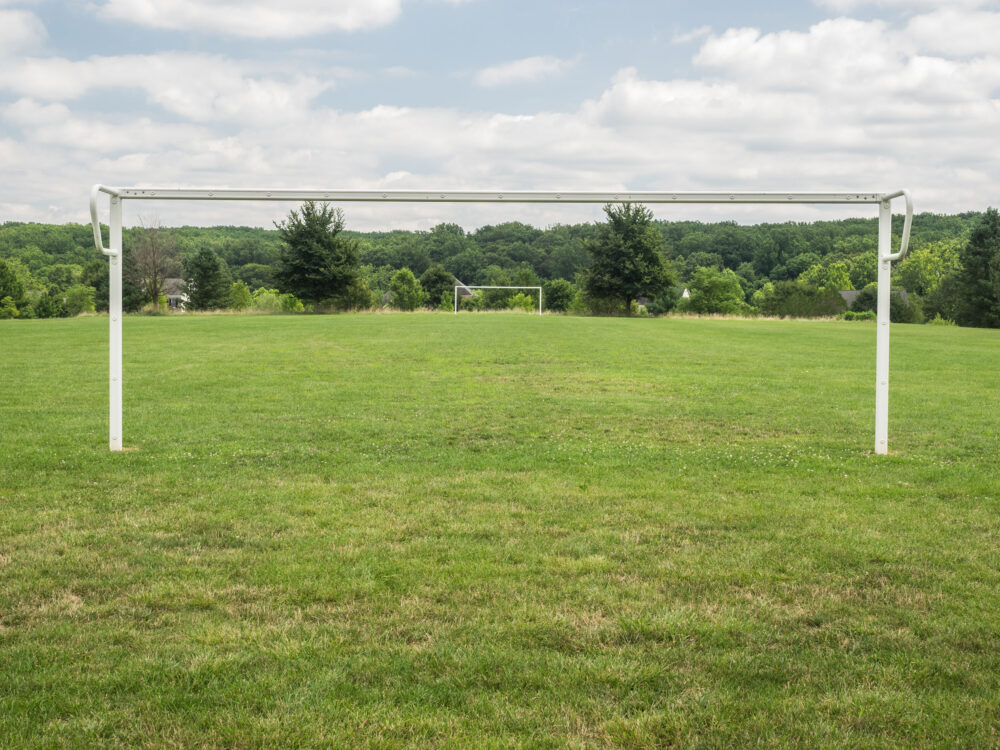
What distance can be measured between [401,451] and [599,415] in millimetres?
4218

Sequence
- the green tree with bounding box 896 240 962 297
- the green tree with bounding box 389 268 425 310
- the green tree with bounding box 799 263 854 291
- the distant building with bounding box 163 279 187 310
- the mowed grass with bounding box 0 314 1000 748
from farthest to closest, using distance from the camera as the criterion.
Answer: the green tree with bounding box 799 263 854 291, the green tree with bounding box 896 240 962 297, the distant building with bounding box 163 279 187 310, the green tree with bounding box 389 268 425 310, the mowed grass with bounding box 0 314 1000 748

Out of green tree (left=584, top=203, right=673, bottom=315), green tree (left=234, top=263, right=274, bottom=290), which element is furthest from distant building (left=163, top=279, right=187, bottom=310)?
green tree (left=584, top=203, right=673, bottom=315)

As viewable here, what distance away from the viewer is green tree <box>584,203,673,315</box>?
56219mm

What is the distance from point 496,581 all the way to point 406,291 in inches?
2674

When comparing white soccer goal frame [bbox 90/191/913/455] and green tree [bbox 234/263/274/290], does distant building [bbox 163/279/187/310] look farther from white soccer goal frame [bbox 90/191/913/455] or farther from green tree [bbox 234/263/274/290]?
white soccer goal frame [bbox 90/191/913/455]

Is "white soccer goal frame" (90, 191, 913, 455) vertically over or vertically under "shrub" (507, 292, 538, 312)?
under

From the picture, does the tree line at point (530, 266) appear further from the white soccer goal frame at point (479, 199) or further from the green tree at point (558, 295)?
the white soccer goal frame at point (479, 199)

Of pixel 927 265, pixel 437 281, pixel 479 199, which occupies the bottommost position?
pixel 479 199

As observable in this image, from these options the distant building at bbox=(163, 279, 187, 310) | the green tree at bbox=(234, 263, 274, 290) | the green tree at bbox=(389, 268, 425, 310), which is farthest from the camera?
the green tree at bbox=(234, 263, 274, 290)

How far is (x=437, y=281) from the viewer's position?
77.4 m

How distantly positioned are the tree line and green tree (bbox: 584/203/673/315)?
10 centimetres

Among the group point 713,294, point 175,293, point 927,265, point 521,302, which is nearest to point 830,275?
A: point 927,265

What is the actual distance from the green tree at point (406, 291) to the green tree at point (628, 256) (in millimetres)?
19929

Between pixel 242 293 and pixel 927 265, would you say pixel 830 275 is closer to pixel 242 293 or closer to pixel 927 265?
pixel 927 265
